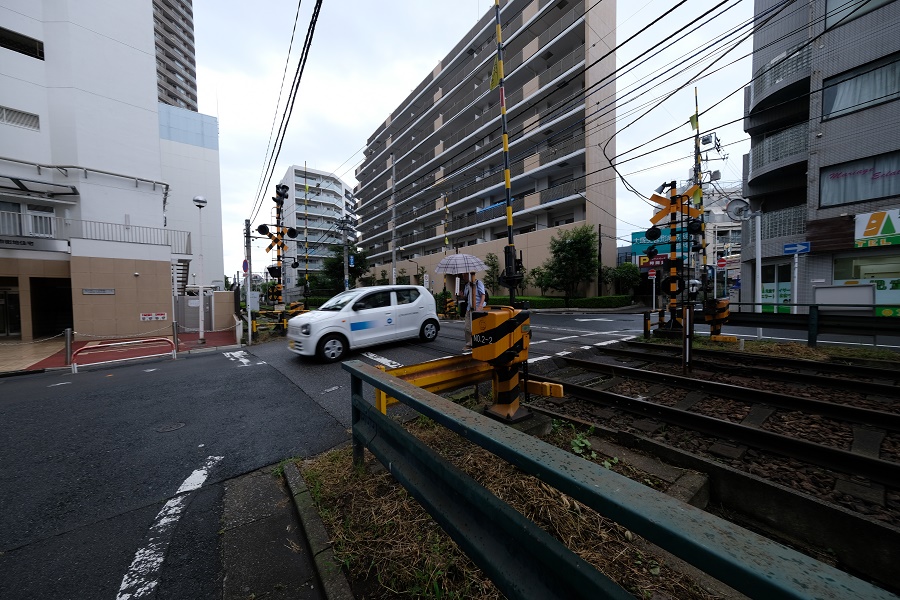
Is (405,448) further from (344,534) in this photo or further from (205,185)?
(205,185)

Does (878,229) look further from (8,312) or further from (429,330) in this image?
(8,312)

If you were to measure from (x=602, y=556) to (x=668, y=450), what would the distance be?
5.49ft

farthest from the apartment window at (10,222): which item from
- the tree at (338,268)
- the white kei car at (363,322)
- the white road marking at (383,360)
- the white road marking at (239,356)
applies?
the tree at (338,268)

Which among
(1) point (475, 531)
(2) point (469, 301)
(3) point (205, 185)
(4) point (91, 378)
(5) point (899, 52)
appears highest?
(3) point (205, 185)

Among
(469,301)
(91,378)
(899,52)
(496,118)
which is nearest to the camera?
(91,378)

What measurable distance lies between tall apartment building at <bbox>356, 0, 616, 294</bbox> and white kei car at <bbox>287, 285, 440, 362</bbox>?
942 centimetres

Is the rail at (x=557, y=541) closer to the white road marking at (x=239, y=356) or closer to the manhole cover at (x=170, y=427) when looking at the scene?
the manhole cover at (x=170, y=427)

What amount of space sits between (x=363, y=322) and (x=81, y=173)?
1516 centimetres

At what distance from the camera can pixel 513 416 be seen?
11.4 feet

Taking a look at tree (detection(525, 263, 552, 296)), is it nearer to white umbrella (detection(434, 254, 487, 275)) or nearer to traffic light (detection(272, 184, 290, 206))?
white umbrella (detection(434, 254, 487, 275))

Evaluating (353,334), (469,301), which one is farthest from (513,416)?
(353,334)

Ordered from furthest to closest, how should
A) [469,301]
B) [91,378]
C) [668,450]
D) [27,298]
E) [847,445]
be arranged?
[27,298]
[469,301]
[91,378]
[847,445]
[668,450]

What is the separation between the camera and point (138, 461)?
3379mm

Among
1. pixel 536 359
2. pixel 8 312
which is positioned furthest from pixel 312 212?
pixel 536 359
